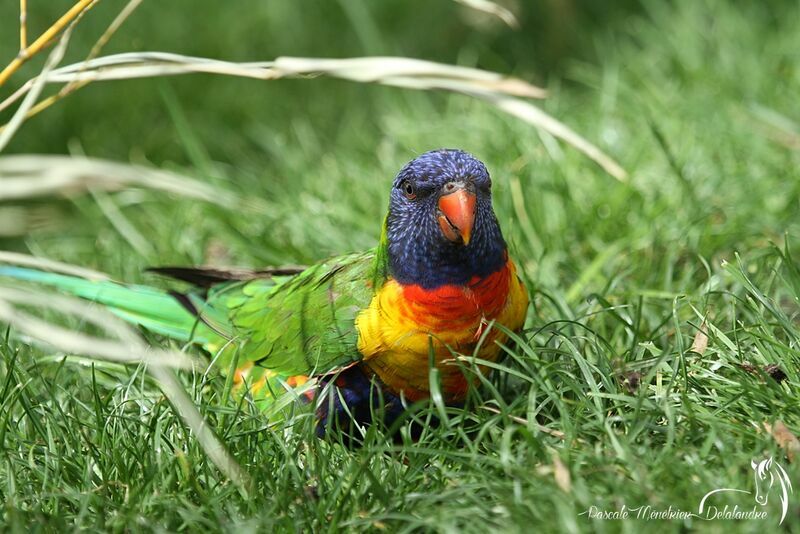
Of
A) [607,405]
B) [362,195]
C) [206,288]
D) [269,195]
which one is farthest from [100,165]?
[269,195]

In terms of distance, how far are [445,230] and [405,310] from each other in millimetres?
260

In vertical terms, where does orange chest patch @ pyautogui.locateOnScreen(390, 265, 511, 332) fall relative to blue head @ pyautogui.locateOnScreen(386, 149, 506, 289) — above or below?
below

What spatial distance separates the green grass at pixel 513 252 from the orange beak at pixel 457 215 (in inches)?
15.5

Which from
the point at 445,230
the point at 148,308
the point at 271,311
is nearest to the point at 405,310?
the point at 445,230

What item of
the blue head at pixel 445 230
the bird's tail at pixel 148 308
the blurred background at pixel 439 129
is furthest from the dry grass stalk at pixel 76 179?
the bird's tail at pixel 148 308

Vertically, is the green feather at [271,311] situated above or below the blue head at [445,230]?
below

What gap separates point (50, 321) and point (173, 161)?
181 cm

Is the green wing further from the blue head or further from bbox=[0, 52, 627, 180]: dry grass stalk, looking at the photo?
bbox=[0, 52, 627, 180]: dry grass stalk

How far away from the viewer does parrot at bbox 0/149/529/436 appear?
2.47 meters

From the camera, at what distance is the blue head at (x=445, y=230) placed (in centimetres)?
246

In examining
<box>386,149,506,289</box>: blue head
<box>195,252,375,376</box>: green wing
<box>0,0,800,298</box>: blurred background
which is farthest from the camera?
<box>0,0,800,298</box>: blurred background

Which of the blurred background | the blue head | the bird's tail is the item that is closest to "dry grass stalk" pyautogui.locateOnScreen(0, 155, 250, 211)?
the blurred background

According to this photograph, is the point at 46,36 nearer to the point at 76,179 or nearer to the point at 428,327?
the point at 76,179

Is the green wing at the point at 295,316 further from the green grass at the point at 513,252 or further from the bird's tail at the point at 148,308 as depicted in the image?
the green grass at the point at 513,252
